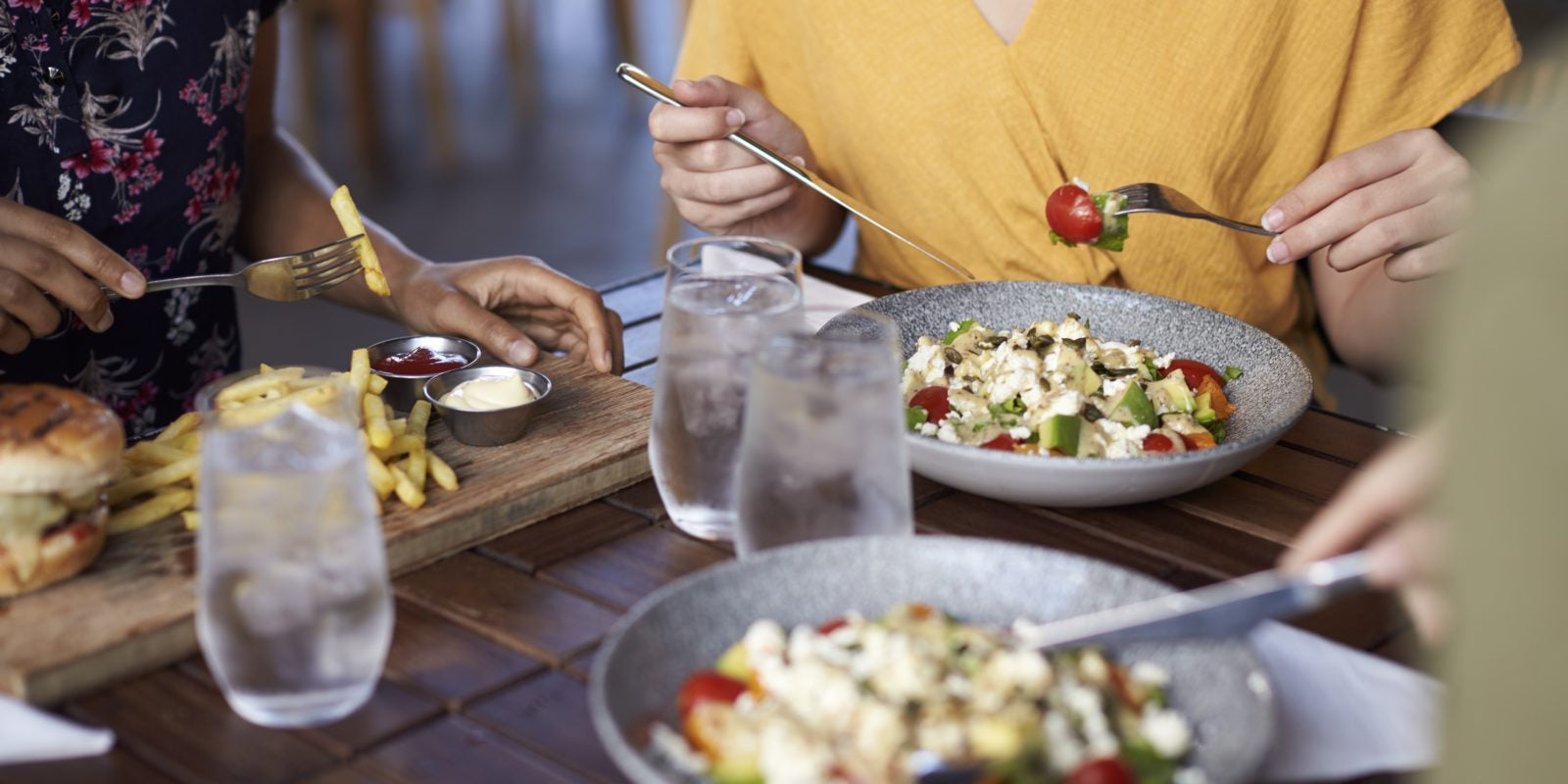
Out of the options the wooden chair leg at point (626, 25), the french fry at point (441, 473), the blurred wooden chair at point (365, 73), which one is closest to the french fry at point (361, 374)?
the french fry at point (441, 473)

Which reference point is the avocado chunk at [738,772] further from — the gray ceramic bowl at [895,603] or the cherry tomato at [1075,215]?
the cherry tomato at [1075,215]

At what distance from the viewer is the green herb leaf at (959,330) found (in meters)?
1.51

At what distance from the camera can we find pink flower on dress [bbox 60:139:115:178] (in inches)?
69.7

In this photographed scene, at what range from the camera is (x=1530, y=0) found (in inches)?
108

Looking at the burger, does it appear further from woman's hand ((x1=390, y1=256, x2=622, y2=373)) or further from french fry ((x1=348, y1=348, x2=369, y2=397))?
woman's hand ((x1=390, y1=256, x2=622, y2=373))

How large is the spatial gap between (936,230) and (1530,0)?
145cm

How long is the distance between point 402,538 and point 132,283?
1.45 feet

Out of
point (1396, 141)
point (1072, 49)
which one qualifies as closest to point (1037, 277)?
point (1072, 49)

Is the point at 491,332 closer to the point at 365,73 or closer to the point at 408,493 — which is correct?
the point at 408,493

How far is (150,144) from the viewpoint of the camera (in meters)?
1.85

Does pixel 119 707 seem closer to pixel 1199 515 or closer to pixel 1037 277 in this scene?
pixel 1199 515

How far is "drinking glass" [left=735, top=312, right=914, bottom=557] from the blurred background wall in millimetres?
2596

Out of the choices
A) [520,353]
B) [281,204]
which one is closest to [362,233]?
[520,353]

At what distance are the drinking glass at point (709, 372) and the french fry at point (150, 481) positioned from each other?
0.37 meters
